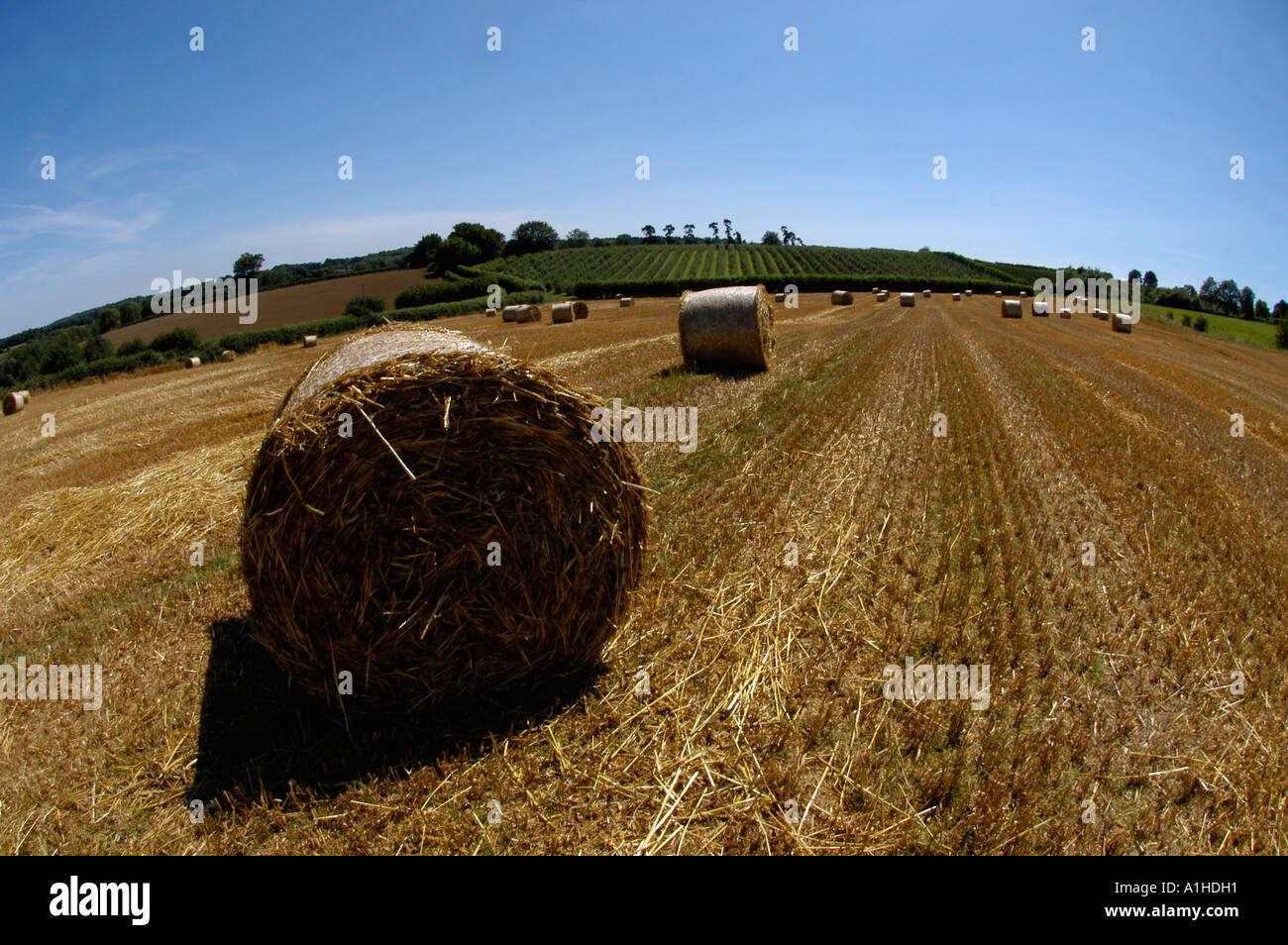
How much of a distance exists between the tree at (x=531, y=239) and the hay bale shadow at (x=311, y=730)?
9457cm

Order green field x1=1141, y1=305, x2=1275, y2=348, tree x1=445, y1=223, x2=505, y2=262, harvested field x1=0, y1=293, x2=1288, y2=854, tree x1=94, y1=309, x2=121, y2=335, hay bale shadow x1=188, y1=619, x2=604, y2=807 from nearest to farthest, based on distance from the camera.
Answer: harvested field x1=0, y1=293, x2=1288, y2=854
hay bale shadow x1=188, y1=619, x2=604, y2=807
green field x1=1141, y1=305, x2=1275, y2=348
tree x1=94, y1=309, x2=121, y2=335
tree x1=445, y1=223, x2=505, y2=262

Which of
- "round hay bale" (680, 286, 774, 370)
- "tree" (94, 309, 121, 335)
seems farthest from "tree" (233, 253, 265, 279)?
"round hay bale" (680, 286, 774, 370)

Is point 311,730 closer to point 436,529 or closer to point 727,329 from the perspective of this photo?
point 436,529

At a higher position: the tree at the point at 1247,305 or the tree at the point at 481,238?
the tree at the point at 481,238

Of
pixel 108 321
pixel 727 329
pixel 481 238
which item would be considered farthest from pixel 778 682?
pixel 481 238

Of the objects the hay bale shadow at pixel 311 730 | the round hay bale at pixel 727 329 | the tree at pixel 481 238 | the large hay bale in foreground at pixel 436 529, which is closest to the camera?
the hay bale shadow at pixel 311 730

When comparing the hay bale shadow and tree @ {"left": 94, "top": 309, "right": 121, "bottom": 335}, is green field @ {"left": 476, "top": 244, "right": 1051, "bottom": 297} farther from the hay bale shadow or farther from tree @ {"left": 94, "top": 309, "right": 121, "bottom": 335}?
the hay bale shadow

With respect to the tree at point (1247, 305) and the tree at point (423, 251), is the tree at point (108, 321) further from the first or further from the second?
the tree at point (1247, 305)

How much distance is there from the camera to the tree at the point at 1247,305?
70.2 m

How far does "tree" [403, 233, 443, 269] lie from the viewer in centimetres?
8054

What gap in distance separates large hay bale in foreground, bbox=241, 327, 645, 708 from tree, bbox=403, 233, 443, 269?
274 feet

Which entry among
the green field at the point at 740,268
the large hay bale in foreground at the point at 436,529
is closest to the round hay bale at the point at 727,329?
the large hay bale in foreground at the point at 436,529

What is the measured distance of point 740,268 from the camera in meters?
85.9

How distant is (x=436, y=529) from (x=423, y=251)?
87399 millimetres
